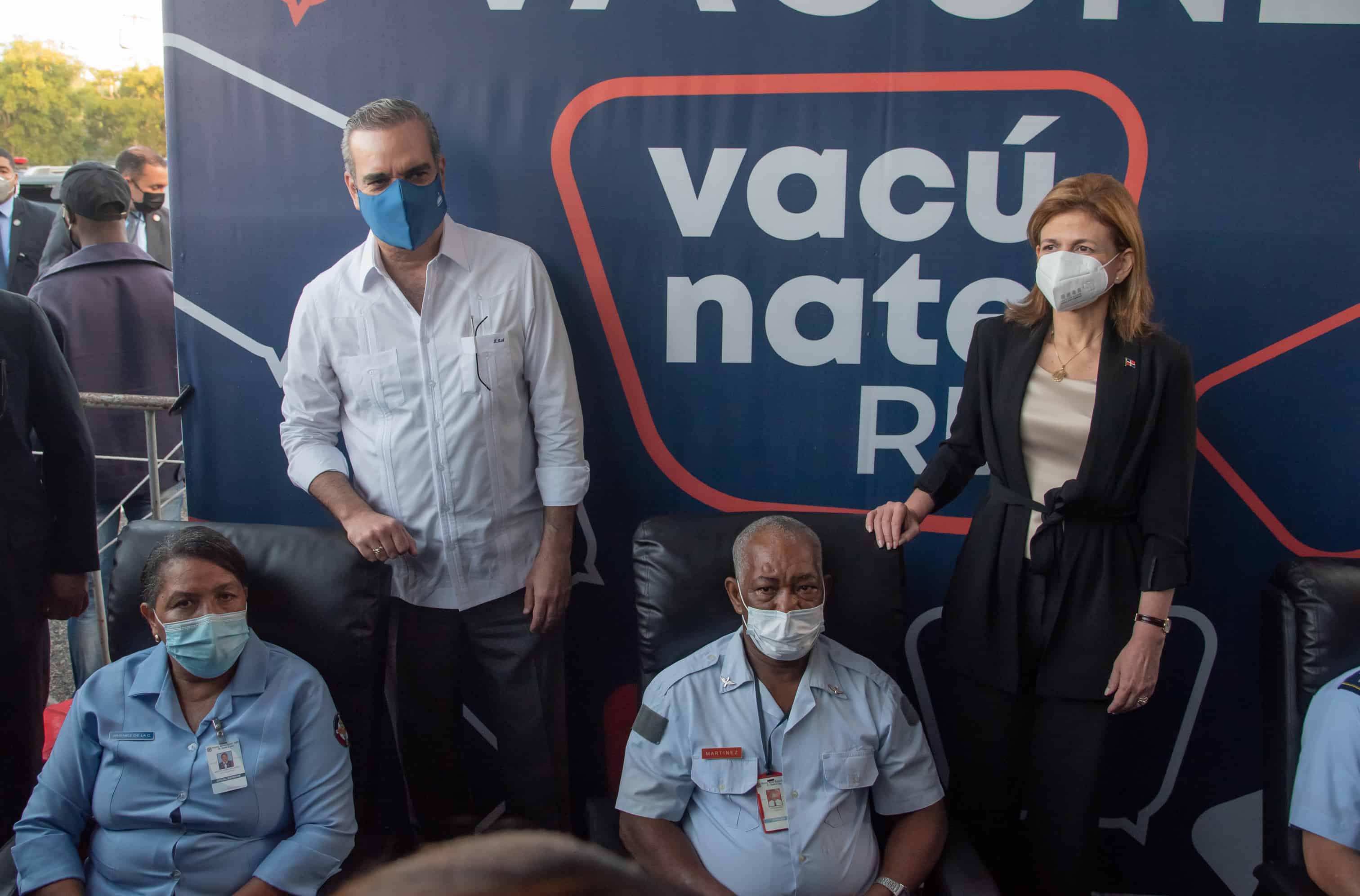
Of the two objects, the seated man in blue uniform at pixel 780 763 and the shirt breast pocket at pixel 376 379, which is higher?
the shirt breast pocket at pixel 376 379

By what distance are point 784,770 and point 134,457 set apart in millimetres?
2459

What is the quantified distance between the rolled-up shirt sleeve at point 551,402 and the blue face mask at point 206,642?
0.71 metres

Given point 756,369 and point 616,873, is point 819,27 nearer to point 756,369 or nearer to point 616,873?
point 756,369

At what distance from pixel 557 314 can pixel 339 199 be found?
69 centimetres

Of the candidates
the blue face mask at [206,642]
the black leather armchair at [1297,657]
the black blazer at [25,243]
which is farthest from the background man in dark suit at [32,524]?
the black blazer at [25,243]

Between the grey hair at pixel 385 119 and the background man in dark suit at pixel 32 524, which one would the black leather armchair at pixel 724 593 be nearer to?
the grey hair at pixel 385 119

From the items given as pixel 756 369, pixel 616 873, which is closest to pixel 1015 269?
pixel 756 369

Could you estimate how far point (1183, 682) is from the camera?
254cm

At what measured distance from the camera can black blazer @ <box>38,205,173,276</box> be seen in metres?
4.19

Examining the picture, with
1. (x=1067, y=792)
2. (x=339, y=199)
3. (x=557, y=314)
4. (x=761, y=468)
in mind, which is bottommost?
(x=1067, y=792)

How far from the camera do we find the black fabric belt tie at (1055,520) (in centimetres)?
193

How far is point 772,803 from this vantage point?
1.84 m

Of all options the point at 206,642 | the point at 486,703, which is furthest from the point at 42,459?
the point at 486,703

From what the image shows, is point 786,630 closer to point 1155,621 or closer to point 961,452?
point 961,452
